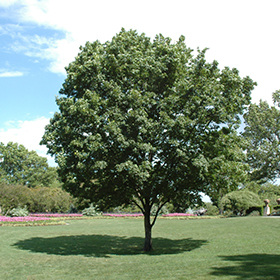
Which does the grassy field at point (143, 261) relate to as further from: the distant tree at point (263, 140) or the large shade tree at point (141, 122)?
the distant tree at point (263, 140)

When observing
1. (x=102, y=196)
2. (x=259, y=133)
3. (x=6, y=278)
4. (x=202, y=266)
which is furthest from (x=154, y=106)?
(x=259, y=133)

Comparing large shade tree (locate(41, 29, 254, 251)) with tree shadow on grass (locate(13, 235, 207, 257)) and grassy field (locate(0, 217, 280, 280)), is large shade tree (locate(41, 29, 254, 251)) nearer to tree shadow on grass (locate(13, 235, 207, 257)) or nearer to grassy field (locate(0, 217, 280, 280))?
tree shadow on grass (locate(13, 235, 207, 257))

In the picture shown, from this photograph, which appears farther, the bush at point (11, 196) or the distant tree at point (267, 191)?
the distant tree at point (267, 191)

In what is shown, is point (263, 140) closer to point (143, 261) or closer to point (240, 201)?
point (240, 201)

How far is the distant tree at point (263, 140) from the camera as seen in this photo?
1495 inches

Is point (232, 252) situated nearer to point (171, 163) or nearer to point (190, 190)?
point (190, 190)

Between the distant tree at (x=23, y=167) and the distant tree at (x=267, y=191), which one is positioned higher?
the distant tree at (x=23, y=167)

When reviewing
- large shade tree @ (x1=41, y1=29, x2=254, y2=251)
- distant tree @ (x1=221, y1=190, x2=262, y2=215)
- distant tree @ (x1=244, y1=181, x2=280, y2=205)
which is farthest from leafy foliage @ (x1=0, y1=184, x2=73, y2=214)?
distant tree @ (x1=244, y1=181, x2=280, y2=205)

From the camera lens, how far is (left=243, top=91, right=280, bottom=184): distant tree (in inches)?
1495

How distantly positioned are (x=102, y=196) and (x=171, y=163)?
3.62 metres

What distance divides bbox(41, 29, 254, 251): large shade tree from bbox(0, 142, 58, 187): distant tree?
69.1 meters

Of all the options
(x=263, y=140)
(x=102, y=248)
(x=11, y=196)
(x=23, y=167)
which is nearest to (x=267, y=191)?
(x=263, y=140)

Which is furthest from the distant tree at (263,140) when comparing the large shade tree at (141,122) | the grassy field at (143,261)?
the large shade tree at (141,122)

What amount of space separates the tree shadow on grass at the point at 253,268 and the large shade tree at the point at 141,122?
3364 mm
